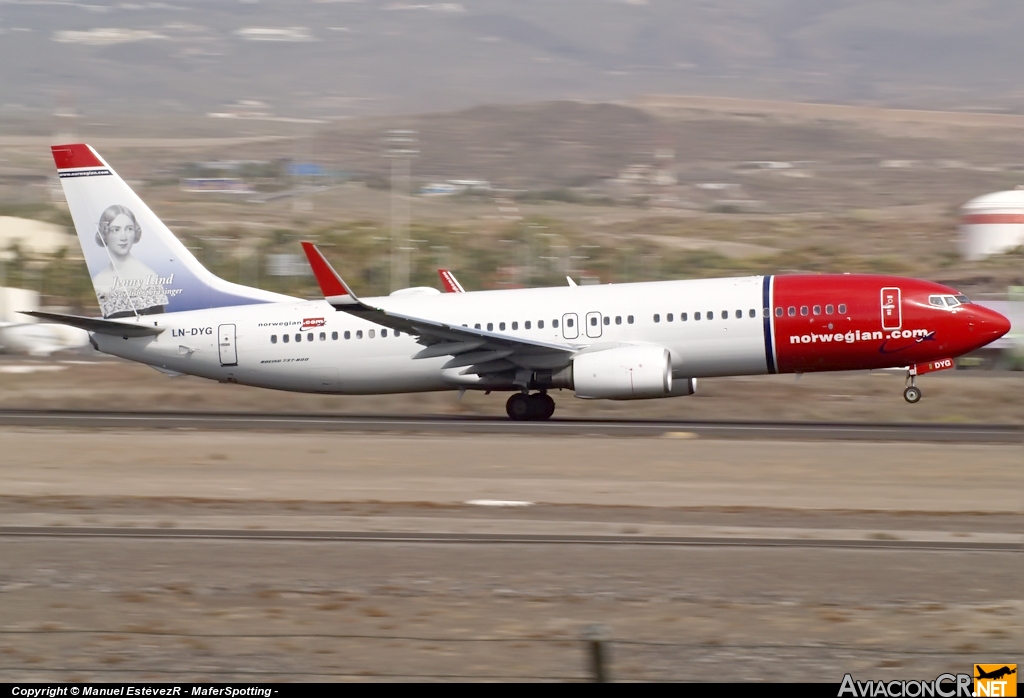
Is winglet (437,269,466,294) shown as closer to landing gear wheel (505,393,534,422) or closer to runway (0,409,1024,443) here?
runway (0,409,1024,443)

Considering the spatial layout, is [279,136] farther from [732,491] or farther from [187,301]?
[732,491]

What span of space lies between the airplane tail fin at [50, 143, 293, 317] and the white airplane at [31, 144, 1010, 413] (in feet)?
0.11

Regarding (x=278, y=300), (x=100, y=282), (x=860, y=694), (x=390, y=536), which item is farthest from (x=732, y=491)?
(x=100, y=282)

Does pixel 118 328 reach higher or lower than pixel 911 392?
higher

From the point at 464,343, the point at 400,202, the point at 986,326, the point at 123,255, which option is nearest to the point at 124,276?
the point at 123,255

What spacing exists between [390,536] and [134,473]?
7.66 metres

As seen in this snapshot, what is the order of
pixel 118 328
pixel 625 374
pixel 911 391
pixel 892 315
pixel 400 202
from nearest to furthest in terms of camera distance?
pixel 625 374 → pixel 892 315 → pixel 911 391 → pixel 118 328 → pixel 400 202

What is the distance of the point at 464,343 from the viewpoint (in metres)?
29.2

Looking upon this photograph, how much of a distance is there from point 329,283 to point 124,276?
714 centimetres

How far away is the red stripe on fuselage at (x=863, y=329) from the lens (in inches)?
1121

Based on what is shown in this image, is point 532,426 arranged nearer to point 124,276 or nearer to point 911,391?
point 911,391

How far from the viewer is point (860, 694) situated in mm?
8344

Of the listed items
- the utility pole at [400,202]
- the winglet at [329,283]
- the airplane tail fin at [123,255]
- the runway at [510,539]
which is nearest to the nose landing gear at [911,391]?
the winglet at [329,283]

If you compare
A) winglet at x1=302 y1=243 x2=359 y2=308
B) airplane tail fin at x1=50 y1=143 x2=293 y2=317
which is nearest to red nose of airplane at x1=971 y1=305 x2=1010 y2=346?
winglet at x1=302 y1=243 x2=359 y2=308
